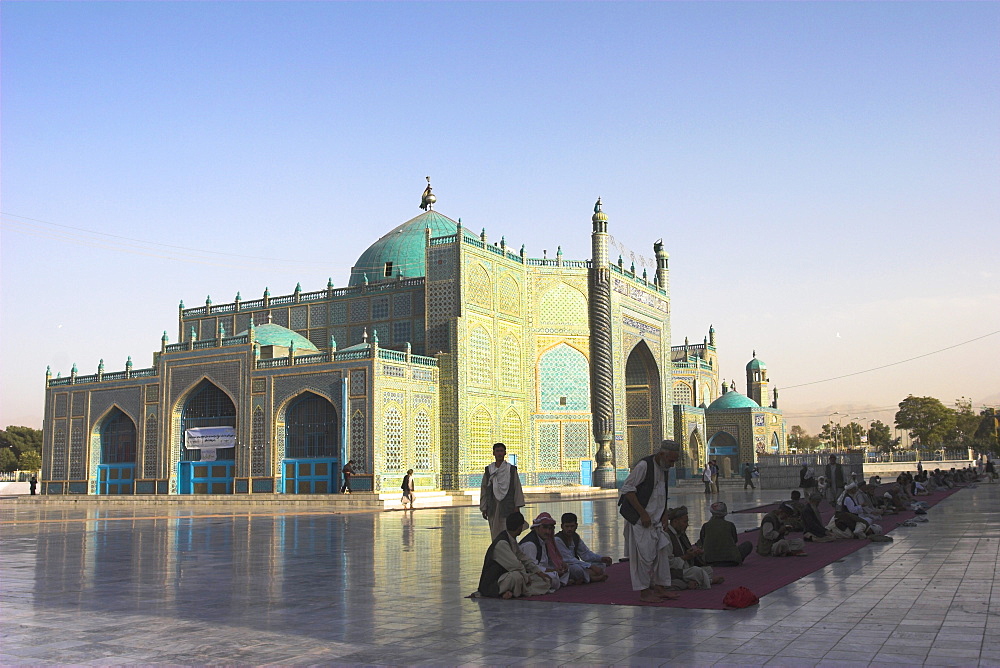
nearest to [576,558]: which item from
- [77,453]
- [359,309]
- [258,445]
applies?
[258,445]

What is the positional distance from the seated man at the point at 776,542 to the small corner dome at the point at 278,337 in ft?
98.0

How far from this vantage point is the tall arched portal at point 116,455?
136 feet

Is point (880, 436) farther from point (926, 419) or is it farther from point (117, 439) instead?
point (117, 439)

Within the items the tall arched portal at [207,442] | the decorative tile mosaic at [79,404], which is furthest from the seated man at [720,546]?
the decorative tile mosaic at [79,404]

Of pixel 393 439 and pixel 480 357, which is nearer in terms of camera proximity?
pixel 393 439

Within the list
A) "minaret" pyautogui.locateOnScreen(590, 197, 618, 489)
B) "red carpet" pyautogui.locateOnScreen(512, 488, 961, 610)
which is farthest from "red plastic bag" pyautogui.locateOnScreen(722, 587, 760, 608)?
"minaret" pyautogui.locateOnScreen(590, 197, 618, 489)

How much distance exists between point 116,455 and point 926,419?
77.0 meters

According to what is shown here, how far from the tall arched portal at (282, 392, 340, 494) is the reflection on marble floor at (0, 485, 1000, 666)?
2159 centimetres

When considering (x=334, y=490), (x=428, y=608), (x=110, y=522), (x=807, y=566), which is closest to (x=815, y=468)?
(x=334, y=490)

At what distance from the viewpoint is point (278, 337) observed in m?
39.6

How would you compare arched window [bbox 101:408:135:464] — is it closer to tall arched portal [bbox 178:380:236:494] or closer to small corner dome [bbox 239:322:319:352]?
tall arched portal [bbox 178:380:236:494]

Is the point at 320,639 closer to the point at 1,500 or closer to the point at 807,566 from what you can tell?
the point at 807,566

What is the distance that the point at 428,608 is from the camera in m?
7.94

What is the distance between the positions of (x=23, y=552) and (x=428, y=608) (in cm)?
→ 879
